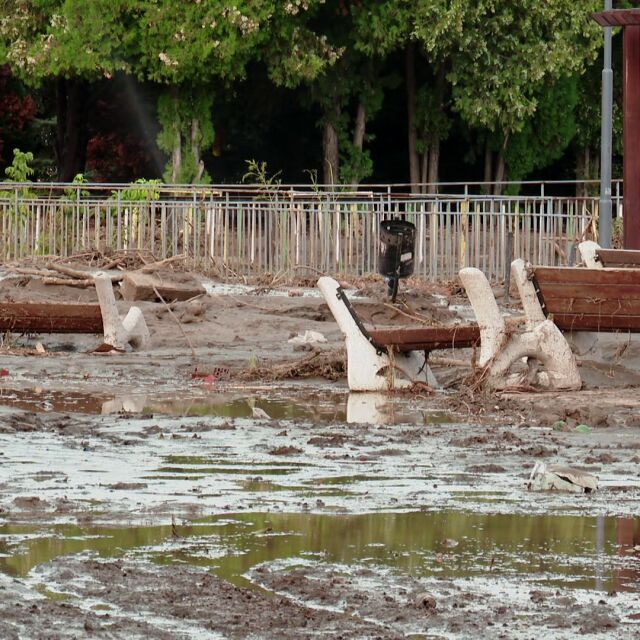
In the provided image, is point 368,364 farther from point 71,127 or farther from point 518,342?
point 71,127

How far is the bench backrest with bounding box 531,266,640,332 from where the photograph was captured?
1484cm

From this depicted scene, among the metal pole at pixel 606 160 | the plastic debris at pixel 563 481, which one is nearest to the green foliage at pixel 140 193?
the metal pole at pixel 606 160

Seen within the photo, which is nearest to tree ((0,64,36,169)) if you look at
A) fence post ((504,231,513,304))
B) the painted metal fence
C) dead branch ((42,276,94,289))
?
the painted metal fence

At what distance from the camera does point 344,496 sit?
938 cm

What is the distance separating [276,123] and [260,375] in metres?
34.0

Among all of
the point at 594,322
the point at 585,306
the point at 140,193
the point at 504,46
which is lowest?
the point at 594,322

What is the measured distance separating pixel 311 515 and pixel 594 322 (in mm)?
6694

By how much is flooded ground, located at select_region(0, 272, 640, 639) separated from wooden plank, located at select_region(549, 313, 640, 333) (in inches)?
20.3

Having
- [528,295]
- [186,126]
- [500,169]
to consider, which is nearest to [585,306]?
[528,295]

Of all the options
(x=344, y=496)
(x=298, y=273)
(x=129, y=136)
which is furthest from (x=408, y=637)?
(x=129, y=136)

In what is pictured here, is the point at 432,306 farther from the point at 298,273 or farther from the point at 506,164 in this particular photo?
the point at 506,164

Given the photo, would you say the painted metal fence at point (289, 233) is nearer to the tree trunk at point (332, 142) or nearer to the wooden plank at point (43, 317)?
the wooden plank at point (43, 317)

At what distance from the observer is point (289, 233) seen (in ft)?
98.9

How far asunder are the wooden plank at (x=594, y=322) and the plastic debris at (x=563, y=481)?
5.34 meters
